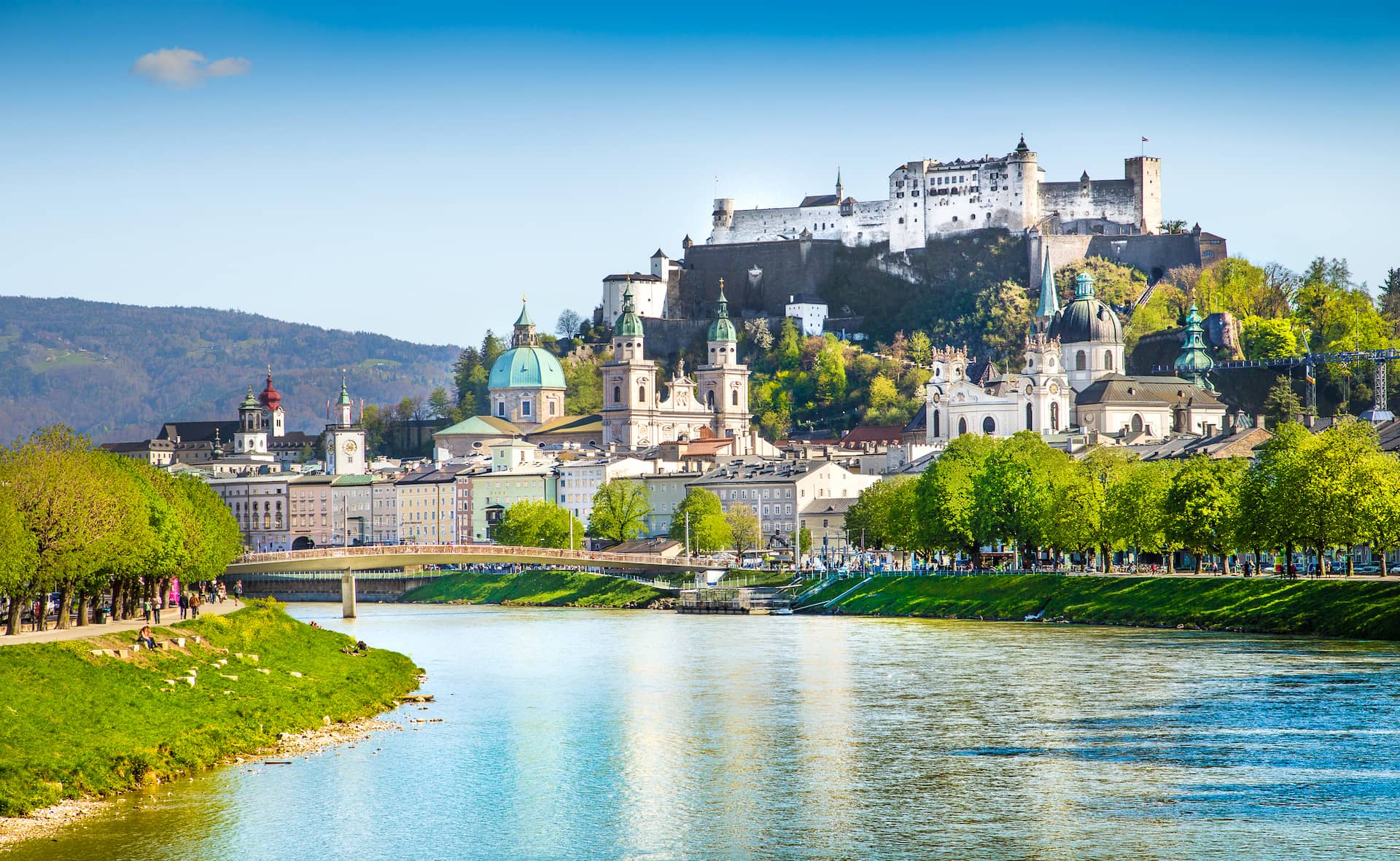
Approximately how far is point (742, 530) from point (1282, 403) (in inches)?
1345

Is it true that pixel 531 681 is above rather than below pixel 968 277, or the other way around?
below

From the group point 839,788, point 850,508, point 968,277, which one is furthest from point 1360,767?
point 968,277

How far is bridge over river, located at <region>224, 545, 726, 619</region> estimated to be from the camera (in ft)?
242

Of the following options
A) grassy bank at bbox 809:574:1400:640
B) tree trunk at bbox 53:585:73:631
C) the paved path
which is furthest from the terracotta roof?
tree trunk at bbox 53:585:73:631

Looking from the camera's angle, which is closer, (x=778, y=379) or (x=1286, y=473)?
(x=1286, y=473)

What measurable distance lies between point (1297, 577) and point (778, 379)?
91.2 metres

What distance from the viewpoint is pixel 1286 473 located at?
56438 mm

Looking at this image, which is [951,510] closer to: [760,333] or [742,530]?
[742,530]

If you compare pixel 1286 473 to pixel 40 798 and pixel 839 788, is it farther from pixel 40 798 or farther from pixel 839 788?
pixel 40 798

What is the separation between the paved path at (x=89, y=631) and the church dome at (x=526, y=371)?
334 ft

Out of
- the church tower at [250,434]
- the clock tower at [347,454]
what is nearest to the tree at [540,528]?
the clock tower at [347,454]

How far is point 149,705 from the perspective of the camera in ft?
107

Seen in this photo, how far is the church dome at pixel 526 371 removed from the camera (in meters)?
152

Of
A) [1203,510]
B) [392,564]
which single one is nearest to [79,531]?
[1203,510]
